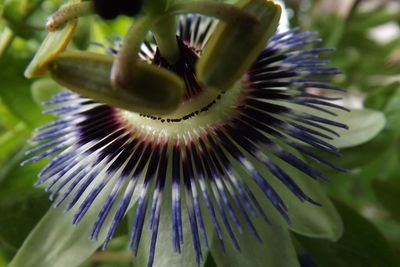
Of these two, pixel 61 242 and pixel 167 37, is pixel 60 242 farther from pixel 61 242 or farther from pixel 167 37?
pixel 167 37

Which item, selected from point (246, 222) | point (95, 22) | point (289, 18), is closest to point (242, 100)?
point (246, 222)

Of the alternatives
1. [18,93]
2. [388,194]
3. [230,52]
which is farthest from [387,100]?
[18,93]

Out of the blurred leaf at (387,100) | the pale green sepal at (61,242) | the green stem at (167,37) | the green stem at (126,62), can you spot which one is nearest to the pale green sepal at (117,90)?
the green stem at (126,62)

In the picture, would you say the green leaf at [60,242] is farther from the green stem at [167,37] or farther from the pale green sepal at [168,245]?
the green stem at [167,37]

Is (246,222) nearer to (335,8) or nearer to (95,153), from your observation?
(95,153)

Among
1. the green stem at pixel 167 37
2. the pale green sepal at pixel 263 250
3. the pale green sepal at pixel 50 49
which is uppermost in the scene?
the green stem at pixel 167 37
